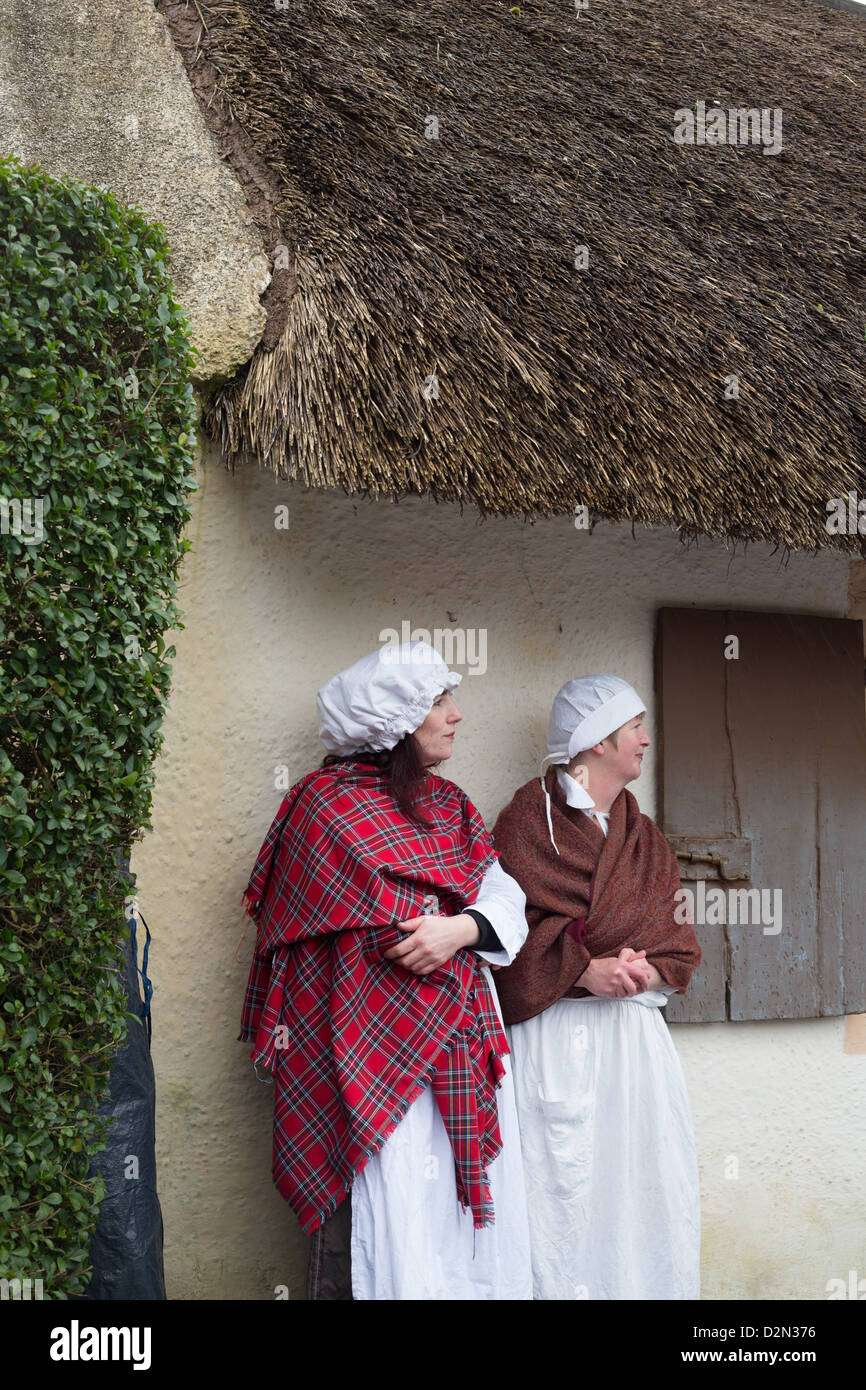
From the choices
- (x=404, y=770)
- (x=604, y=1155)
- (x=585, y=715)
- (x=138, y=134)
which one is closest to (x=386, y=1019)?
(x=404, y=770)

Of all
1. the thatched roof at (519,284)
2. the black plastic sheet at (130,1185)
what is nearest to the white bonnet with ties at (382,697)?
the thatched roof at (519,284)

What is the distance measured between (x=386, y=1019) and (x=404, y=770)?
56 cm

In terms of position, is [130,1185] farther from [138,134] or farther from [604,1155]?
[138,134]

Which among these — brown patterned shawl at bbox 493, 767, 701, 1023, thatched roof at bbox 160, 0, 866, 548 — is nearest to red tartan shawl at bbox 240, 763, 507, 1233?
brown patterned shawl at bbox 493, 767, 701, 1023

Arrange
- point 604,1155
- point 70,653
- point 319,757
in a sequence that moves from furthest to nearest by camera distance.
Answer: point 319,757 < point 604,1155 < point 70,653

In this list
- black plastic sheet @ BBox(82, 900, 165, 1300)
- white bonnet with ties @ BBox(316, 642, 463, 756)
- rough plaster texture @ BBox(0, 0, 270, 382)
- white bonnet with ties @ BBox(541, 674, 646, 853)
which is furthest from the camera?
white bonnet with ties @ BBox(541, 674, 646, 853)

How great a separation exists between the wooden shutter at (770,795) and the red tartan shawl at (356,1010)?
1.03m

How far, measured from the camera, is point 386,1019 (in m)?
2.49

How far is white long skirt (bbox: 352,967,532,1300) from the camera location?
2393 mm

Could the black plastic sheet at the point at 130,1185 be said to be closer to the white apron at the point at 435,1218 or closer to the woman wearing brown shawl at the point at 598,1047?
the white apron at the point at 435,1218

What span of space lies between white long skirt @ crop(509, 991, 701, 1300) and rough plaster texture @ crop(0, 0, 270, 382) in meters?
1.83

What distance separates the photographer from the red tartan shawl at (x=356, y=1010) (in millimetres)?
2447

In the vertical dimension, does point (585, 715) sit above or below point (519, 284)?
below

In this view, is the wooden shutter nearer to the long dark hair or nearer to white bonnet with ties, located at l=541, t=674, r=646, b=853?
white bonnet with ties, located at l=541, t=674, r=646, b=853
